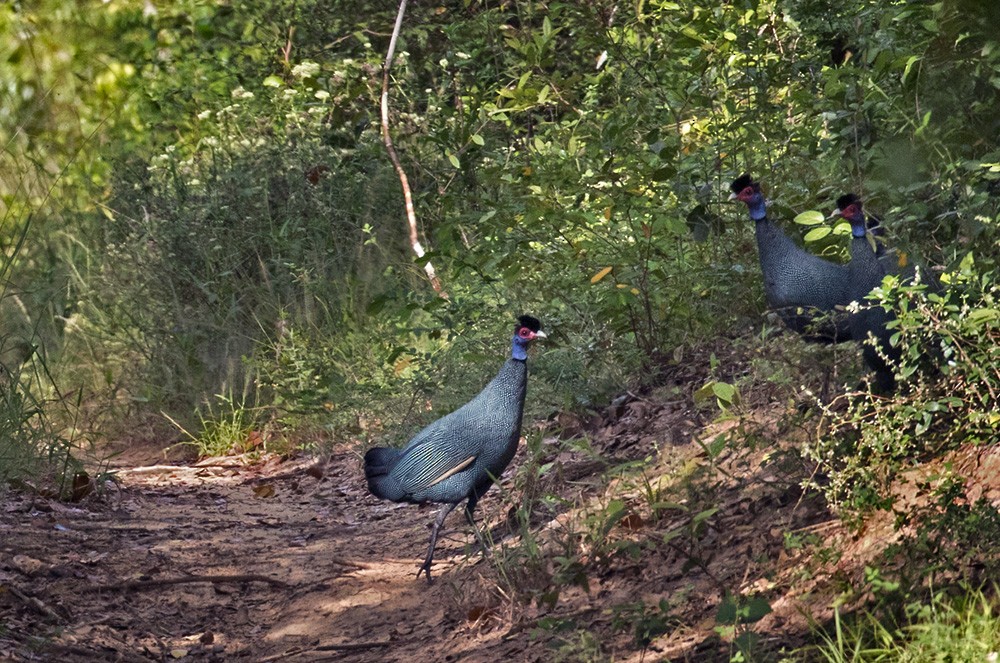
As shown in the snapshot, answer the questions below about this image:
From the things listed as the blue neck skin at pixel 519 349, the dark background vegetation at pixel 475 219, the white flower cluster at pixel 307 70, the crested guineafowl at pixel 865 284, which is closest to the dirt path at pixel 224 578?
the dark background vegetation at pixel 475 219

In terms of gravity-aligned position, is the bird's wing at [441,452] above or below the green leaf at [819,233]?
below

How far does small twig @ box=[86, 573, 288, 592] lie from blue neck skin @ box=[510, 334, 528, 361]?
1.38m

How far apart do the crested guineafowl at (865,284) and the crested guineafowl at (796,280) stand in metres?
0.11

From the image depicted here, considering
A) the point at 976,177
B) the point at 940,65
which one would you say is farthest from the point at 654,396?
the point at 940,65

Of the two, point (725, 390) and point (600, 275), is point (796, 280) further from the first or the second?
point (600, 275)

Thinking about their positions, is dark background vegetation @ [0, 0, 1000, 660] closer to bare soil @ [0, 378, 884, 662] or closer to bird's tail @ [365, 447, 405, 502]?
bare soil @ [0, 378, 884, 662]

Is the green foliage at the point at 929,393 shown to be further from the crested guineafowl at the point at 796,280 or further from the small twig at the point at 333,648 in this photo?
the small twig at the point at 333,648

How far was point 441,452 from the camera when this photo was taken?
18.3 feet

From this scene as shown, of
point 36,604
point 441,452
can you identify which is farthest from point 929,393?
point 36,604

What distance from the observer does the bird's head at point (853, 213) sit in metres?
5.14

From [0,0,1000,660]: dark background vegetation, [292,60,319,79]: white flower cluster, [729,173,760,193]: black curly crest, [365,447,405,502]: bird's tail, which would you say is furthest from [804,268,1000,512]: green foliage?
[292,60,319,79]: white flower cluster

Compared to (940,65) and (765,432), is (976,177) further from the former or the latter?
(765,432)

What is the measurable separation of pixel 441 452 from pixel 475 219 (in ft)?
4.77

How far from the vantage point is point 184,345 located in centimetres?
852
